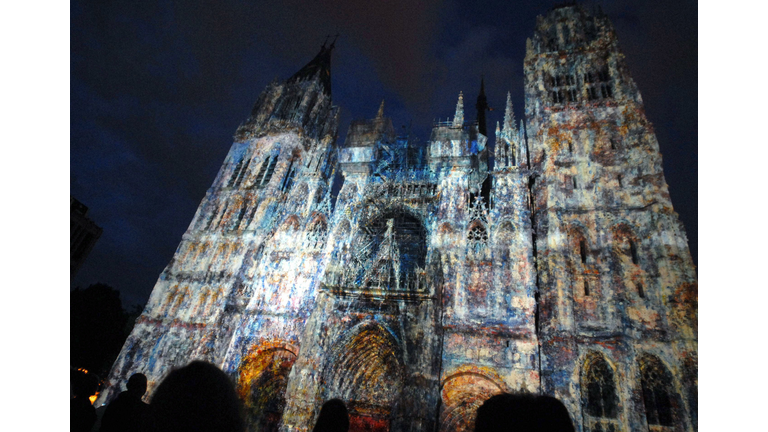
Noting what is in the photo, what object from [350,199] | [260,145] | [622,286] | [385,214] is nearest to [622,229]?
[622,286]

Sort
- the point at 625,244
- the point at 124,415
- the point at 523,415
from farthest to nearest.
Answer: the point at 625,244, the point at 124,415, the point at 523,415

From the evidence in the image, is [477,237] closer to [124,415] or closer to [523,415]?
[523,415]

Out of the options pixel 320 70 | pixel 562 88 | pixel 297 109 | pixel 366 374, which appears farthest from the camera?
pixel 320 70

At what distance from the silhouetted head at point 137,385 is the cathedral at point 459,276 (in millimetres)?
9937

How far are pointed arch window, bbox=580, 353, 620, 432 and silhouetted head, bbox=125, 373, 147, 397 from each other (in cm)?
1318

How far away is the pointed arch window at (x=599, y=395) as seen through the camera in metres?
11.4

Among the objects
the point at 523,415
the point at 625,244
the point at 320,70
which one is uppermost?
the point at 320,70

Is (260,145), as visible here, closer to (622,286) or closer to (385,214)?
(385,214)

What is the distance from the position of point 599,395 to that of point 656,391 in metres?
1.81

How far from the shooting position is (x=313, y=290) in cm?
1717

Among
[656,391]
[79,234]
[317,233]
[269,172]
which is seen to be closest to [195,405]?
[656,391]

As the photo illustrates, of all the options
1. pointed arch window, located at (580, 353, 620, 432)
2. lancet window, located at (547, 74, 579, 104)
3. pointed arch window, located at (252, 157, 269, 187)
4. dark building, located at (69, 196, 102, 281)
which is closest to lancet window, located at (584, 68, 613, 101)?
lancet window, located at (547, 74, 579, 104)

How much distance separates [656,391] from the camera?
11.6 metres

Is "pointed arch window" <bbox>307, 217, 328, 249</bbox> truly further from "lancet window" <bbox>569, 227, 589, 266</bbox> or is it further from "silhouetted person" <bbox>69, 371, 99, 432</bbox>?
"silhouetted person" <bbox>69, 371, 99, 432</bbox>
